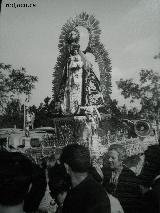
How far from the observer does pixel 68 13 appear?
2604 mm

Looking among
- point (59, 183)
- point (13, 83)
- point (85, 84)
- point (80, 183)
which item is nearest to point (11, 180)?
point (80, 183)

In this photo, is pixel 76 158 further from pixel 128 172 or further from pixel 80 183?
pixel 128 172

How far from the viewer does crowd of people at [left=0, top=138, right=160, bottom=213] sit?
1.00 metres

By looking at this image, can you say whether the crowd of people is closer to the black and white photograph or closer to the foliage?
the black and white photograph

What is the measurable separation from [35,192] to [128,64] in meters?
1.34

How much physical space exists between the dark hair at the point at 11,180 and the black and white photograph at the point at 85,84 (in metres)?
1.03

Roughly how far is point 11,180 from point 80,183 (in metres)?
0.46

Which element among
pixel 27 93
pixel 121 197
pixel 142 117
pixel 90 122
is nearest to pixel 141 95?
pixel 142 117

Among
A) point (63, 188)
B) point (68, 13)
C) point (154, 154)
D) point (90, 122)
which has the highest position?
point (68, 13)

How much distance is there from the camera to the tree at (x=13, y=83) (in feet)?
8.86

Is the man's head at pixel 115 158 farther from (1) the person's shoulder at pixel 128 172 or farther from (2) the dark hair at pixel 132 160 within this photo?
(2) the dark hair at pixel 132 160

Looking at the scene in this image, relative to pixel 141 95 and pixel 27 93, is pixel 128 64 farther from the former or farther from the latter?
pixel 27 93

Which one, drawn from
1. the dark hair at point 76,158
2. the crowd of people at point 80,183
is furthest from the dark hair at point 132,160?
the dark hair at point 76,158

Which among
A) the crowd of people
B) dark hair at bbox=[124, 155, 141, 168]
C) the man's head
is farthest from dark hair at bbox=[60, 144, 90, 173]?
dark hair at bbox=[124, 155, 141, 168]
